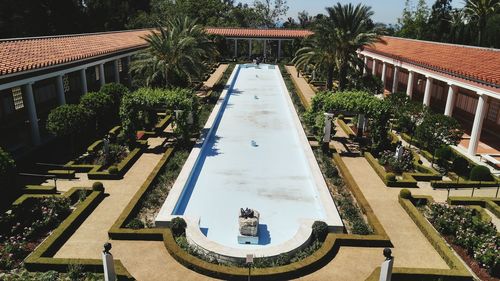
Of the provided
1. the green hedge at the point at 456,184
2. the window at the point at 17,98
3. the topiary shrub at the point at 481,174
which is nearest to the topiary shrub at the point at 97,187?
the window at the point at 17,98

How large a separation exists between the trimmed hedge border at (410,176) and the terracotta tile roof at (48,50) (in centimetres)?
1678

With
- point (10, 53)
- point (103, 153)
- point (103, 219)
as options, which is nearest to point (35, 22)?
point (10, 53)

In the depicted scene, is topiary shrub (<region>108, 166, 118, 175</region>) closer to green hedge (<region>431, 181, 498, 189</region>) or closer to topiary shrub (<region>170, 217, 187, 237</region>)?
topiary shrub (<region>170, 217, 187, 237</region>)

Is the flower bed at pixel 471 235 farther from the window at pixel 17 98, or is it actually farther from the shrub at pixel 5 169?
the window at pixel 17 98

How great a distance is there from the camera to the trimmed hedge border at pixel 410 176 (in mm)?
17438

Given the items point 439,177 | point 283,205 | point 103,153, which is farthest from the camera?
point 103,153

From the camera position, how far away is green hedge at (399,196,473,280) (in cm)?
1130

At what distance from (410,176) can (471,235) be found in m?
5.29

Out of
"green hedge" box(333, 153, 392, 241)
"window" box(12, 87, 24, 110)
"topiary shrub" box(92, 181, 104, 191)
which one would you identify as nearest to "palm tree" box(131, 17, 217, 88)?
"window" box(12, 87, 24, 110)

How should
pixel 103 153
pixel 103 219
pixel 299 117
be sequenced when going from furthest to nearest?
1. pixel 299 117
2. pixel 103 153
3. pixel 103 219

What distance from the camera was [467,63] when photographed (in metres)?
24.2

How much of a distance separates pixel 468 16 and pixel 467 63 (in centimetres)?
3427

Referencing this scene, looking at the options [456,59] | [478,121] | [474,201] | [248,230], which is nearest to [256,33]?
[456,59]

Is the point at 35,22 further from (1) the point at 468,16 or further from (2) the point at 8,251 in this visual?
(1) the point at 468,16
